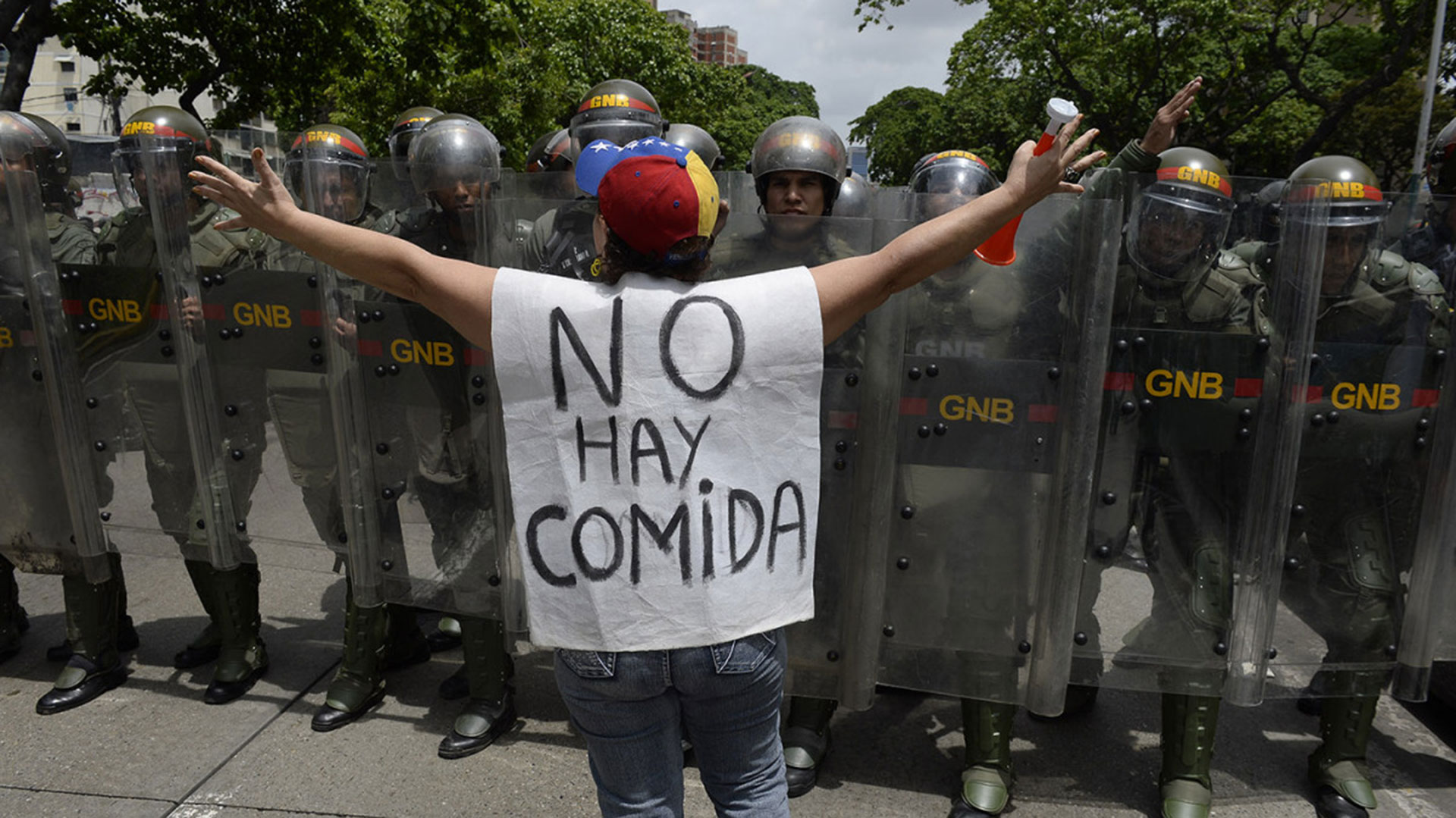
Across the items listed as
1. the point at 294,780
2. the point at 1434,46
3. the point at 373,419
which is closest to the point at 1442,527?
the point at 373,419

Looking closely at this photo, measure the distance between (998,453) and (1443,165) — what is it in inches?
103

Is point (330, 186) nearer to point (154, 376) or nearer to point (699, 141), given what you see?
point (154, 376)

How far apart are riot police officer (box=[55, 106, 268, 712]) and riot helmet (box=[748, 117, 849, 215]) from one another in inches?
72.3

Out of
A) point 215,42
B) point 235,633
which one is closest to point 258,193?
point 235,633

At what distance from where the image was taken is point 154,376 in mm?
3682

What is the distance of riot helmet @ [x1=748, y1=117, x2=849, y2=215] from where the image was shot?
3578 millimetres

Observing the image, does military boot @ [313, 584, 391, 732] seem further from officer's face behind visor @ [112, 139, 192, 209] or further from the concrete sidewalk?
officer's face behind visor @ [112, 139, 192, 209]

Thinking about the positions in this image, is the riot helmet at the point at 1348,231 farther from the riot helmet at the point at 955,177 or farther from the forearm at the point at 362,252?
the forearm at the point at 362,252

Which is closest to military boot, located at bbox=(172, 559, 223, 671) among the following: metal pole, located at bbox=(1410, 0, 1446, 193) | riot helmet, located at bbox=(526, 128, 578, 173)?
riot helmet, located at bbox=(526, 128, 578, 173)

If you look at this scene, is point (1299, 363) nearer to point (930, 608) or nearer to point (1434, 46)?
point (930, 608)

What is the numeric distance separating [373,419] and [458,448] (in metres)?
0.33

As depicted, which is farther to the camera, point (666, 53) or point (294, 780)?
point (666, 53)

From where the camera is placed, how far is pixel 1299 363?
9.06ft

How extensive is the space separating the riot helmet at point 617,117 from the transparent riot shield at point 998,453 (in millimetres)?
1747
